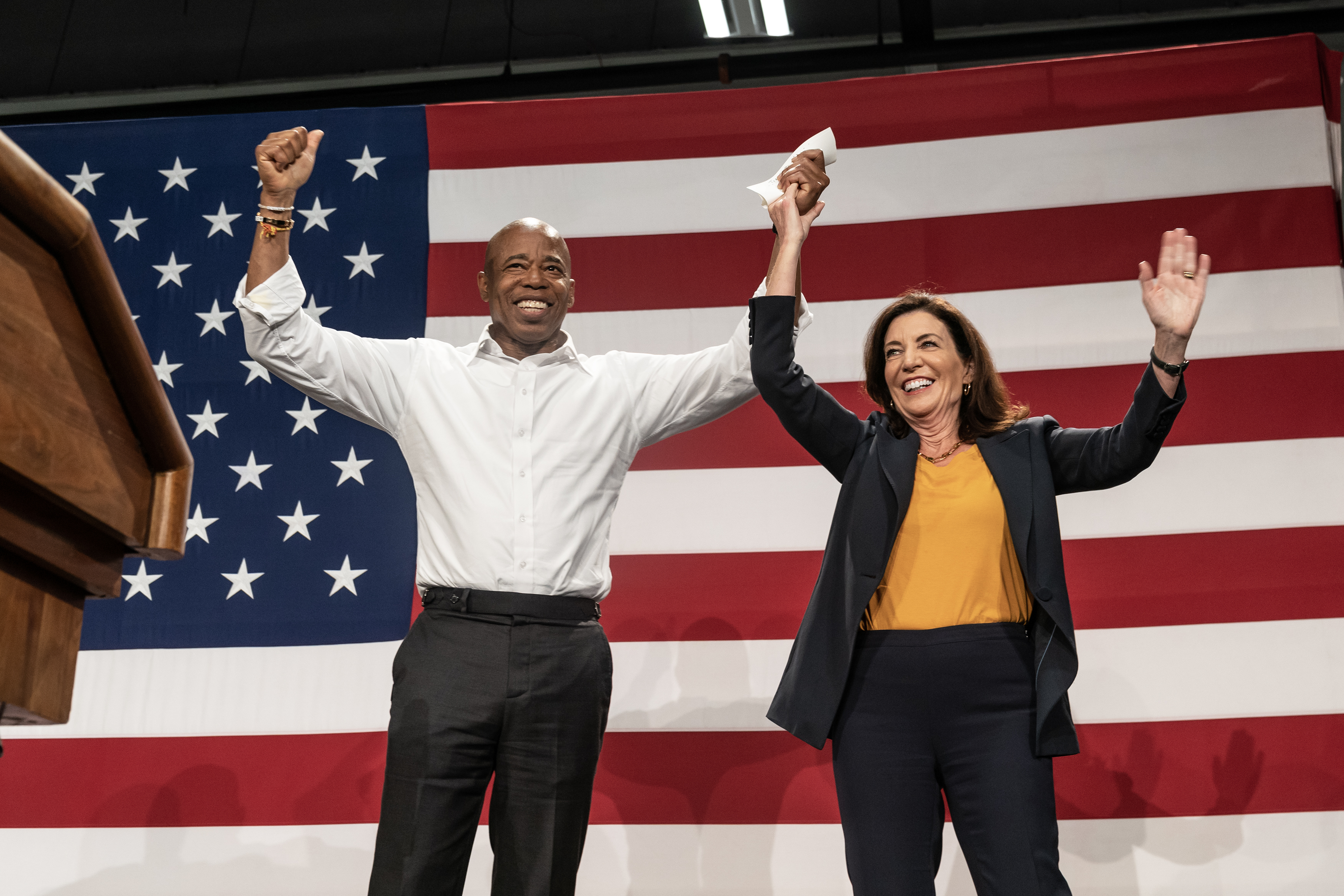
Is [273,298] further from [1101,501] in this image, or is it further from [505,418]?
[1101,501]

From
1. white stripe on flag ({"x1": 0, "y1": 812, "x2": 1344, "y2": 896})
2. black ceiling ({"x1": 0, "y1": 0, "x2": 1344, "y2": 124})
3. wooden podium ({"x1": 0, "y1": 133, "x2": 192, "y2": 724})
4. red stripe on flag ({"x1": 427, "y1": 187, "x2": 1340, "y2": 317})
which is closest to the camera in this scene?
wooden podium ({"x1": 0, "y1": 133, "x2": 192, "y2": 724})

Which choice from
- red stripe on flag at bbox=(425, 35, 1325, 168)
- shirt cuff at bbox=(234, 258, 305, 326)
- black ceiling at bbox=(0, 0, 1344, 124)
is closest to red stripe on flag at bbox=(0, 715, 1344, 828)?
shirt cuff at bbox=(234, 258, 305, 326)

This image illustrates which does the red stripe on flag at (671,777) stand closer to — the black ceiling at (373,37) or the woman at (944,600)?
the woman at (944,600)

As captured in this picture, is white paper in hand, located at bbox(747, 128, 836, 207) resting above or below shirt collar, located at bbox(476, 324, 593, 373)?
above

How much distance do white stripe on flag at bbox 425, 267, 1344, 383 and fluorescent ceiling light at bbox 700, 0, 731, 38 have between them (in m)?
0.92

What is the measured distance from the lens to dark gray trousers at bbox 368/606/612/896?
1716mm

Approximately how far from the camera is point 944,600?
1.59m

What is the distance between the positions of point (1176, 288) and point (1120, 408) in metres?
1.17

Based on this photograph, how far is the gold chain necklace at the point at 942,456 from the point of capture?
1.74 m

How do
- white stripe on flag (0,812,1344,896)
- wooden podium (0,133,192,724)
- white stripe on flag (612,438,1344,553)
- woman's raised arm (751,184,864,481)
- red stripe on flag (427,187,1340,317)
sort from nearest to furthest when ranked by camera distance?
1. wooden podium (0,133,192,724)
2. woman's raised arm (751,184,864,481)
3. white stripe on flag (0,812,1344,896)
4. white stripe on flag (612,438,1344,553)
5. red stripe on flag (427,187,1340,317)

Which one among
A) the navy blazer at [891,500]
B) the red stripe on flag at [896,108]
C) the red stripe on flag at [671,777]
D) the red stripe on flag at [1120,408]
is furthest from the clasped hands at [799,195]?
the red stripe on flag at [671,777]

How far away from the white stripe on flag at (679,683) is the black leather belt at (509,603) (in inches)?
36.5

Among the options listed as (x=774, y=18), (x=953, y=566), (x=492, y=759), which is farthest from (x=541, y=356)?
(x=774, y=18)

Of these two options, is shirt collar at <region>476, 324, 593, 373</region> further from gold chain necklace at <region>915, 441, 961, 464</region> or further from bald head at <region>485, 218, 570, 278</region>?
gold chain necklace at <region>915, 441, 961, 464</region>
